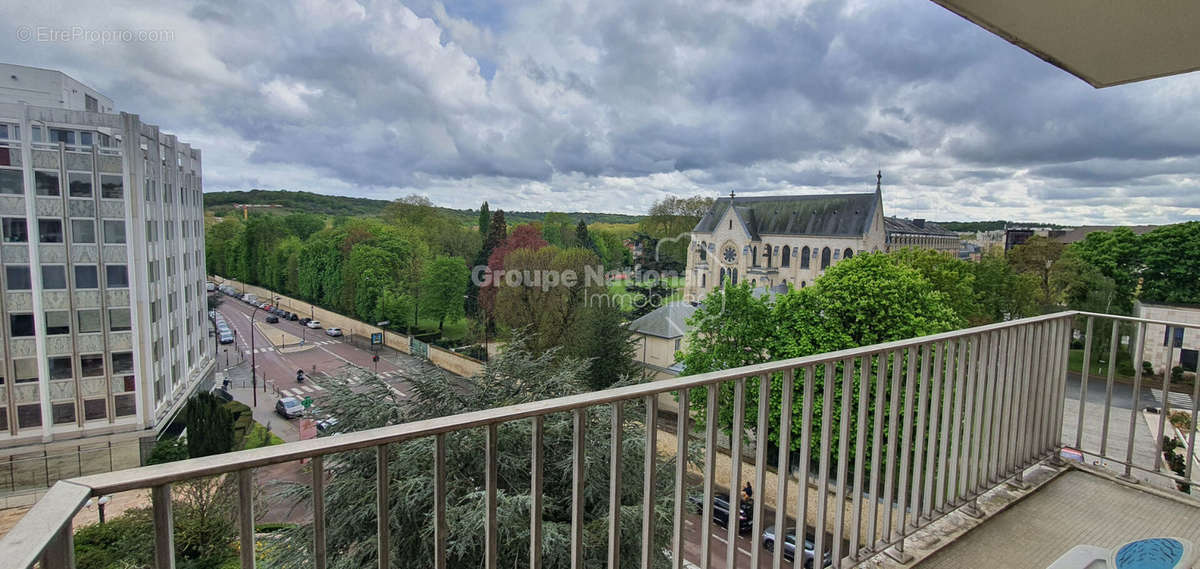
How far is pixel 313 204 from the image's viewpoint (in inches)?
1757

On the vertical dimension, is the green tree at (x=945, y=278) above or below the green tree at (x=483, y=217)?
below

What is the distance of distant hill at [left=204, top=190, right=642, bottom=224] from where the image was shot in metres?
38.1

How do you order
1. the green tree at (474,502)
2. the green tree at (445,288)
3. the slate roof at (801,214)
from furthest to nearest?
1. the slate roof at (801,214)
2. the green tree at (445,288)
3. the green tree at (474,502)

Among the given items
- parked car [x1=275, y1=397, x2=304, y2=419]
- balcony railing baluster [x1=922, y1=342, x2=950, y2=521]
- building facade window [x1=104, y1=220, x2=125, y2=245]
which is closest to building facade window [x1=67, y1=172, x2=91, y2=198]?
building facade window [x1=104, y1=220, x2=125, y2=245]

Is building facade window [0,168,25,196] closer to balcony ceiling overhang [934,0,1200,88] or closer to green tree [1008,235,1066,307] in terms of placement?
balcony ceiling overhang [934,0,1200,88]

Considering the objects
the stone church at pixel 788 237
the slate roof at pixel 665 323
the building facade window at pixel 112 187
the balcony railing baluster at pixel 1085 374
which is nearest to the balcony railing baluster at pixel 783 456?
the balcony railing baluster at pixel 1085 374

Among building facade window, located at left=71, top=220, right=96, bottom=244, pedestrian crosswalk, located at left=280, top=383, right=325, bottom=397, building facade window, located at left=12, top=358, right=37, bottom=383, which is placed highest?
building facade window, located at left=71, top=220, right=96, bottom=244

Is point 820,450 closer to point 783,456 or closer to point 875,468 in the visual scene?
point 783,456

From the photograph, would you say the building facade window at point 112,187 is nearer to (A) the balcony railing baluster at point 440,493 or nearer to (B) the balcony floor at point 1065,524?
(A) the balcony railing baluster at point 440,493

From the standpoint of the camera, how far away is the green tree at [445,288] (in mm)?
28672

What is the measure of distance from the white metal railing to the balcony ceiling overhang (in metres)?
0.96

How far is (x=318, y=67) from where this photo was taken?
170ft

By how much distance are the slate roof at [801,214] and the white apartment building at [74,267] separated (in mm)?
31798

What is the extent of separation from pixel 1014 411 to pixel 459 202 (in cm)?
4849
